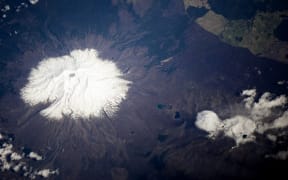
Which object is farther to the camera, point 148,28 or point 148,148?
point 148,28

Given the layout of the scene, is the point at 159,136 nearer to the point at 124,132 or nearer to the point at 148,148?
the point at 148,148

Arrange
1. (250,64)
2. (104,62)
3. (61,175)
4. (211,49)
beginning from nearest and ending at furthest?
(61,175), (250,64), (211,49), (104,62)

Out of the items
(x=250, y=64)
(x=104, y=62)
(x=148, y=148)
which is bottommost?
(x=148, y=148)

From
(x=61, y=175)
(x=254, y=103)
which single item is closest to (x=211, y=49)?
(x=254, y=103)

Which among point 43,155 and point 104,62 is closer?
point 43,155

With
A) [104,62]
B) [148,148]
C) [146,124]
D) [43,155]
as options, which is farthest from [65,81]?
[148,148]

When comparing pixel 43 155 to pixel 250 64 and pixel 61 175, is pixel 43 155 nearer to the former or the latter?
pixel 61 175

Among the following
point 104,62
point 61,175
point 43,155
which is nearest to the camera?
point 61,175

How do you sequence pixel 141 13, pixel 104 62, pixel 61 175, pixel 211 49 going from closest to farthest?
pixel 61 175 → pixel 211 49 → pixel 104 62 → pixel 141 13

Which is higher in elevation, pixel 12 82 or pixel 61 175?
pixel 12 82
